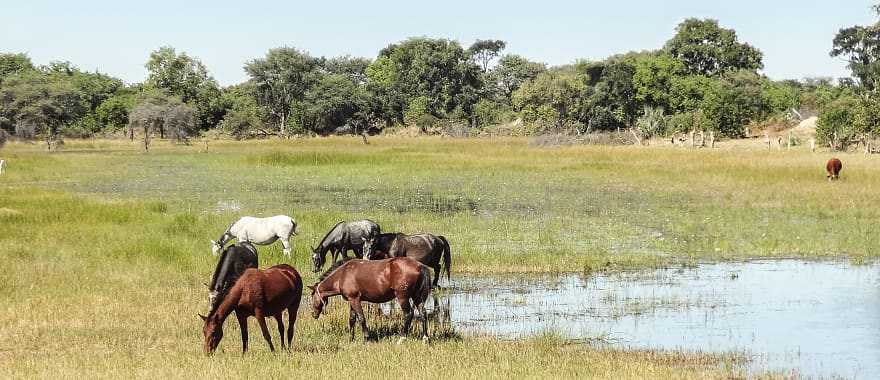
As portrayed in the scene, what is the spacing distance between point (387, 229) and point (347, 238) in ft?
25.4

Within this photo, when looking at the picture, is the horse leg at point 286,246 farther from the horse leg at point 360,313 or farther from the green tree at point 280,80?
the green tree at point 280,80

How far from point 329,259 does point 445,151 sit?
47835 millimetres

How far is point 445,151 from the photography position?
68688 mm

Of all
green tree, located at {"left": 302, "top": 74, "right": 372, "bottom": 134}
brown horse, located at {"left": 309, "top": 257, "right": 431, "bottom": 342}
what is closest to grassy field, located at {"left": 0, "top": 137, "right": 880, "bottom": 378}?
brown horse, located at {"left": 309, "top": 257, "right": 431, "bottom": 342}

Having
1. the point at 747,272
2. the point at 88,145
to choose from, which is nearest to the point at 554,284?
the point at 747,272

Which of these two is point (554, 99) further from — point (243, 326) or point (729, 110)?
point (243, 326)

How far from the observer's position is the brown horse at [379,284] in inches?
497

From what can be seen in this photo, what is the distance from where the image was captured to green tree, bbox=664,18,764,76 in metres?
95.2

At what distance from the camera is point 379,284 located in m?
12.8

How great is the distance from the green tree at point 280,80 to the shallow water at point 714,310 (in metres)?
91.4

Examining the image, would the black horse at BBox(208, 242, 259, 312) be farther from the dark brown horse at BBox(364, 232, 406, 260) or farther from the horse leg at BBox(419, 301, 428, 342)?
the horse leg at BBox(419, 301, 428, 342)

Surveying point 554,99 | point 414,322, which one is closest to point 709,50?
point 554,99

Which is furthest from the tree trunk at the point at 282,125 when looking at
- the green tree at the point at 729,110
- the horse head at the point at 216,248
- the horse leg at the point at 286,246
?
the horse leg at the point at 286,246

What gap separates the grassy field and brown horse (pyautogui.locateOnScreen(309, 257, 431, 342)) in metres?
0.60
